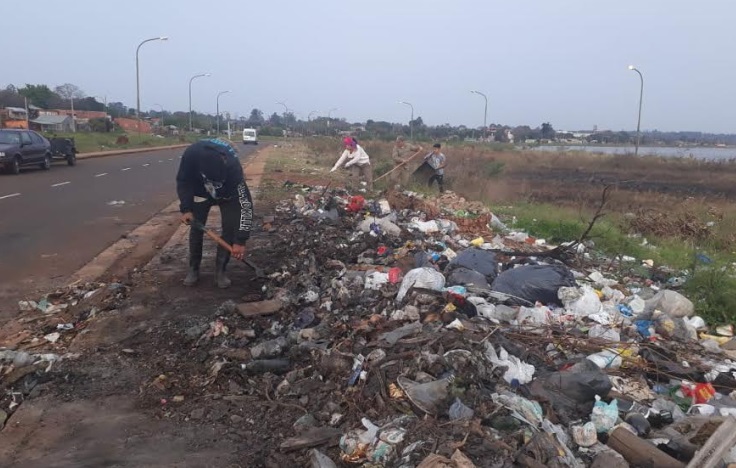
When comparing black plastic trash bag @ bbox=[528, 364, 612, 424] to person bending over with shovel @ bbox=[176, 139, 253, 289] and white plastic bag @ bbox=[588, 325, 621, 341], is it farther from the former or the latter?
person bending over with shovel @ bbox=[176, 139, 253, 289]

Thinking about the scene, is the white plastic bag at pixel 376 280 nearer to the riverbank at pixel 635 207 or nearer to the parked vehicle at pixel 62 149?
the riverbank at pixel 635 207

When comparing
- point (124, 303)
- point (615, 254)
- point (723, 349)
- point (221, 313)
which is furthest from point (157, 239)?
point (723, 349)

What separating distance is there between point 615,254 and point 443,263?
3.71 metres

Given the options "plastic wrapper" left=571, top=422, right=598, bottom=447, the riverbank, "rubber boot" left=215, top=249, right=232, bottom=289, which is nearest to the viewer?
"plastic wrapper" left=571, top=422, right=598, bottom=447

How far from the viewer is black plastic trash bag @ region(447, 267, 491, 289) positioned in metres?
5.93

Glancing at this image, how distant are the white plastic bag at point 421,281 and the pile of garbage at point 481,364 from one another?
0.6 inches

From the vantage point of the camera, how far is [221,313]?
5.28 metres

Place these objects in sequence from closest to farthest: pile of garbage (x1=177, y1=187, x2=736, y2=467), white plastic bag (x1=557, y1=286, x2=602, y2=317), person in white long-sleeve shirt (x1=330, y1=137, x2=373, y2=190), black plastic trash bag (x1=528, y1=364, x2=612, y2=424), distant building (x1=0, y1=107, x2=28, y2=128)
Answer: pile of garbage (x1=177, y1=187, x2=736, y2=467) → black plastic trash bag (x1=528, y1=364, x2=612, y2=424) → white plastic bag (x1=557, y1=286, x2=602, y2=317) → person in white long-sleeve shirt (x1=330, y1=137, x2=373, y2=190) → distant building (x1=0, y1=107, x2=28, y2=128)

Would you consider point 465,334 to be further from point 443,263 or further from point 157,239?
point 157,239

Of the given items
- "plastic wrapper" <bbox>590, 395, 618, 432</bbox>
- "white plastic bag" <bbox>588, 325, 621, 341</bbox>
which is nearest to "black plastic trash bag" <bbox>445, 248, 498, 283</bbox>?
"white plastic bag" <bbox>588, 325, 621, 341</bbox>

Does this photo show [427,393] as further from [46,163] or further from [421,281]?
[46,163]

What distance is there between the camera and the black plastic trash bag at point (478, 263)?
638 centimetres

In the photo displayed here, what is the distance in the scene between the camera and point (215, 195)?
6.10 m

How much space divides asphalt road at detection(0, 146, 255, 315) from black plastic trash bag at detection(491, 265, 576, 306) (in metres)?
4.63
